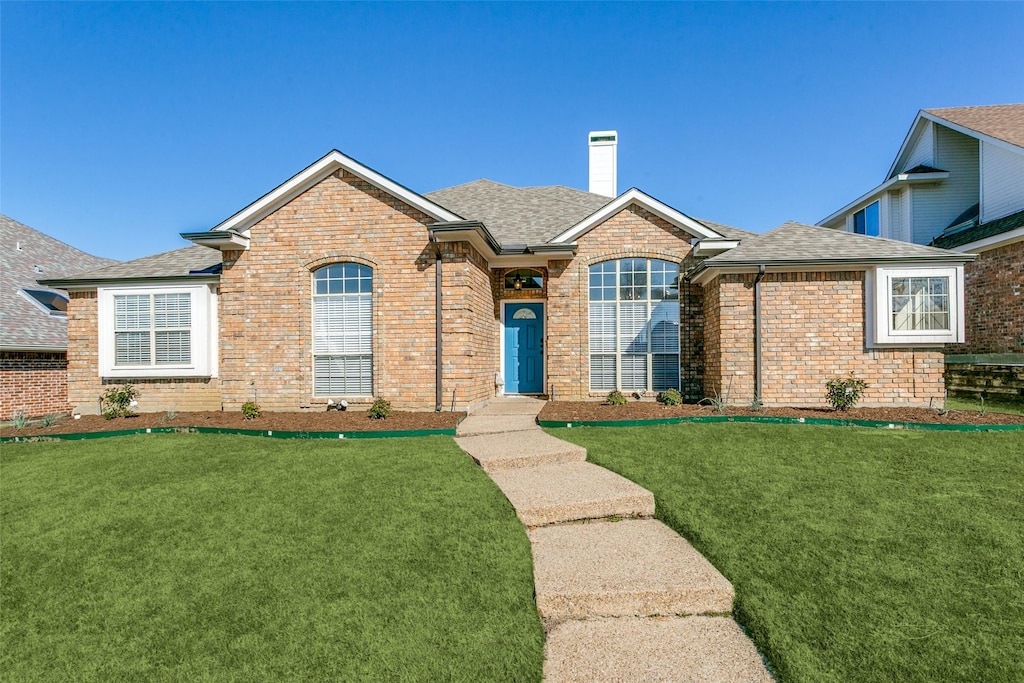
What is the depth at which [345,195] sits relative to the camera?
9.85 meters

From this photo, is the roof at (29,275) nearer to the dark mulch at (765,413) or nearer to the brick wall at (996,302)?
the dark mulch at (765,413)

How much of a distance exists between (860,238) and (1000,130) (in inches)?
374

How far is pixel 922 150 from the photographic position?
57.4ft

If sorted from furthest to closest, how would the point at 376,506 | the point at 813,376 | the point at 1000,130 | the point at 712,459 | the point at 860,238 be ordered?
1. the point at 1000,130
2. the point at 860,238
3. the point at 813,376
4. the point at 712,459
5. the point at 376,506

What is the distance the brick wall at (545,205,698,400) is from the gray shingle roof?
213 centimetres

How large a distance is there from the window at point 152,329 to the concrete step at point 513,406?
22.7ft

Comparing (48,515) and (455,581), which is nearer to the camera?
(455,581)

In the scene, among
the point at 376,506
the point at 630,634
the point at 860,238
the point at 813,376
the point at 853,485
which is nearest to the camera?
the point at 630,634

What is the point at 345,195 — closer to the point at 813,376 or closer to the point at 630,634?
the point at 630,634

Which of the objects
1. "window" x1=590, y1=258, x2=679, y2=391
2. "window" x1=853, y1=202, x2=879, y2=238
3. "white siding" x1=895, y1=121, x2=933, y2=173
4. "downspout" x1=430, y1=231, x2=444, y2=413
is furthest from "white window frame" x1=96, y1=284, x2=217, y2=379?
"white siding" x1=895, y1=121, x2=933, y2=173

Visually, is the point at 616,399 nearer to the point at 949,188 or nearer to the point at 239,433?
the point at 239,433

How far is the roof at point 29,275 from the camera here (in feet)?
41.1

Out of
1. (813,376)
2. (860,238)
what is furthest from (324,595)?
(860,238)

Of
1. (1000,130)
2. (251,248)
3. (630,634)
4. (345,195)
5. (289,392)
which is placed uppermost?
(1000,130)
